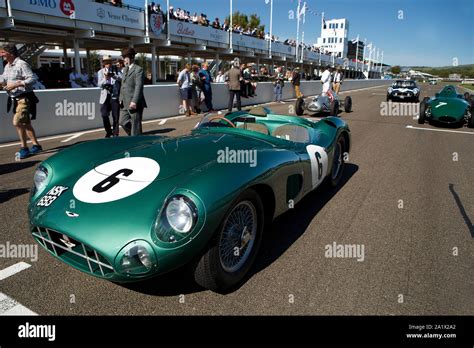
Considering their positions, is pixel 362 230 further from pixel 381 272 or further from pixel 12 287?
pixel 12 287

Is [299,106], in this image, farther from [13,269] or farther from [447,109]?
[13,269]

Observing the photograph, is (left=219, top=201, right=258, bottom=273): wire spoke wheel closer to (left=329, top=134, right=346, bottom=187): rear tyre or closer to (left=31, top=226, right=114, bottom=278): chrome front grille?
(left=31, top=226, right=114, bottom=278): chrome front grille

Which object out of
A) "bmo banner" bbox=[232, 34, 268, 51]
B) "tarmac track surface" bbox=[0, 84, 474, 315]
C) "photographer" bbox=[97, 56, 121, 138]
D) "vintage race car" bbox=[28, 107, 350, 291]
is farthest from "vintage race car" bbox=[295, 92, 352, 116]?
"bmo banner" bbox=[232, 34, 268, 51]

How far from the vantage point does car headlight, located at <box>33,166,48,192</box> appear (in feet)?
8.36

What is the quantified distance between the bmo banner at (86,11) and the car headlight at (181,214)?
58.9ft

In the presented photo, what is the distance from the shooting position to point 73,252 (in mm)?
2049

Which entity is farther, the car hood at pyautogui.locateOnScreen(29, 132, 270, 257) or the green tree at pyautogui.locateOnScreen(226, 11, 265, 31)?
the green tree at pyautogui.locateOnScreen(226, 11, 265, 31)

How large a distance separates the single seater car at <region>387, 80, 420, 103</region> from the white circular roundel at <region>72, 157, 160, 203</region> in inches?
712

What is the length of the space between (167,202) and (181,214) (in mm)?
121

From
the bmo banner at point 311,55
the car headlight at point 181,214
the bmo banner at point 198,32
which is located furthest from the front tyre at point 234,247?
the bmo banner at point 311,55

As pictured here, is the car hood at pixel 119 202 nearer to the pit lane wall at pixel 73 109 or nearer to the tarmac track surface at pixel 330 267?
the tarmac track surface at pixel 330 267

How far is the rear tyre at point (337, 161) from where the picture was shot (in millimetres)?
4414

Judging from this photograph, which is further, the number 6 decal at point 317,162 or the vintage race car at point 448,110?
the vintage race car at point 448,110

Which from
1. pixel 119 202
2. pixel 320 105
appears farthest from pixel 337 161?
pixel 320 105
